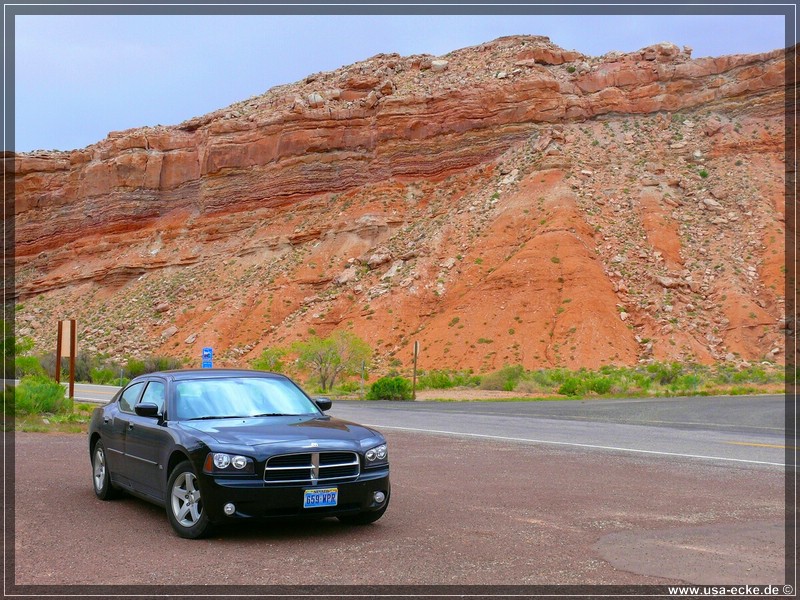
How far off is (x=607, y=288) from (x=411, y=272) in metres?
13.1

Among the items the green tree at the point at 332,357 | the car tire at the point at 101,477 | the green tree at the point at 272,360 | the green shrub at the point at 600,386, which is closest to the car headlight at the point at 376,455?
the car tire at the point at 101,477

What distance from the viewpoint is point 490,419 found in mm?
23047

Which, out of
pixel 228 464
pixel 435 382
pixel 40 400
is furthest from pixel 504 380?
pixel 228 464

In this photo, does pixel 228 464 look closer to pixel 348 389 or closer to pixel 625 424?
pixel 625 424

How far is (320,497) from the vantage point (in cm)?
750

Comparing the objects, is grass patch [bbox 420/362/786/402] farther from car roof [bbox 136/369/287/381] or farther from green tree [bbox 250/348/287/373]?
car roof [bbox 136/369/287/381]

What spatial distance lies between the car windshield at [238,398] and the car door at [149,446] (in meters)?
0.26

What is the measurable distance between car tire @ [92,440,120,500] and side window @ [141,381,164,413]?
97cm

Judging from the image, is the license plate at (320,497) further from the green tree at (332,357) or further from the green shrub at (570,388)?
the green tree at (332,357)

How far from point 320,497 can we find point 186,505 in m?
1.23

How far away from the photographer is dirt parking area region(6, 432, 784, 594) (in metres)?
6.26

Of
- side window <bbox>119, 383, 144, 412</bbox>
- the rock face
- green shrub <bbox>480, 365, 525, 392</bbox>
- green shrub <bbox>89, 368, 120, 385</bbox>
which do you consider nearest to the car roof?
side window <bbox>119, 383, 144, 412</bbox>

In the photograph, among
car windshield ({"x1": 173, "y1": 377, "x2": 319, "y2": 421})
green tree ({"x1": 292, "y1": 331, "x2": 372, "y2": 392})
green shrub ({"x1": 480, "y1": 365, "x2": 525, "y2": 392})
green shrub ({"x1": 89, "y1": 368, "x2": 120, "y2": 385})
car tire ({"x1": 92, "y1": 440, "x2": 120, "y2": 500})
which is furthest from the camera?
green shrub ({"x1": 89, "y1": 368, "x2": 120, "y2": 385})

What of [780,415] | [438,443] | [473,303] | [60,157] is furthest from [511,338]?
[60,157]
